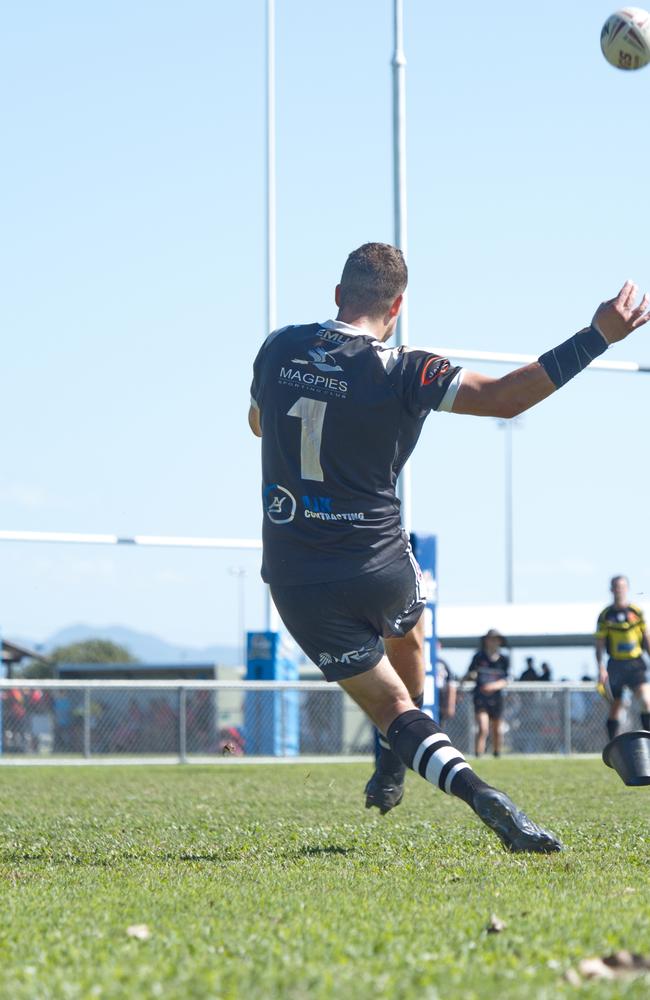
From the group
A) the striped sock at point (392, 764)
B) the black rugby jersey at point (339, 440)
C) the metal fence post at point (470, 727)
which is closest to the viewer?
the black rugby jersey at point (339, 440)

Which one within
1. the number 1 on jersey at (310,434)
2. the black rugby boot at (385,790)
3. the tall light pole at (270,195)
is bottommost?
the black rugby boot at (385,790)

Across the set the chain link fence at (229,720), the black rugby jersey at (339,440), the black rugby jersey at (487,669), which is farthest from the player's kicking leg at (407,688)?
the black rugby jersey at (487,669)

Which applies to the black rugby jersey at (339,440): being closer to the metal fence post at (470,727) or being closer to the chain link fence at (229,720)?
the chain link fence at (229,720)

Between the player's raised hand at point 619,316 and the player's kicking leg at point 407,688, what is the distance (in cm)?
147

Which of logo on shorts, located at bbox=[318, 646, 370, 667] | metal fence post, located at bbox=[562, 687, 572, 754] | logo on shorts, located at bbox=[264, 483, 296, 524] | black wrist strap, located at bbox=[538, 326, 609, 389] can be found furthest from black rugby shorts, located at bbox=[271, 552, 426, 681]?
metal fence post, located at bbox=[562, 687, 572, 754]

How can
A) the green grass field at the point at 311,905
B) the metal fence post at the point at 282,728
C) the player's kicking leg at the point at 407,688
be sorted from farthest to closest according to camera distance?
the metal fence post at the point at 282,728
the player's kicking leg at the point at 407,688
the green grass field at the point at 311,905

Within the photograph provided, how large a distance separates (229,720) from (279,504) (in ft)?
56.1

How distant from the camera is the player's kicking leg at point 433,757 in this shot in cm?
496

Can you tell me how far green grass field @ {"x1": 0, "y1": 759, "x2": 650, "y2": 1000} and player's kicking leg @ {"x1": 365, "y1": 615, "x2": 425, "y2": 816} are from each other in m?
0.18

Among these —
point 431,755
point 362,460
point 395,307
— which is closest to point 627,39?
point 395,307

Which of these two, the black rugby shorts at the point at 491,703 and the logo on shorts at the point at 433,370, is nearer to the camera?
the logo on shorts at the point at 433,370

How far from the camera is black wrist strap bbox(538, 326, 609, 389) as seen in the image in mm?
5145

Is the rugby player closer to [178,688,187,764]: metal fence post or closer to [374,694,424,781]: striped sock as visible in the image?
[374,694,424,781]: striped sock

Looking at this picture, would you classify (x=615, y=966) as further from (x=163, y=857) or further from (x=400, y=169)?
(x=400, y=169)
